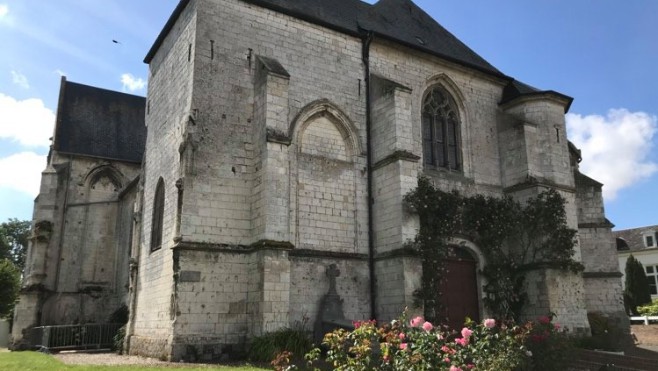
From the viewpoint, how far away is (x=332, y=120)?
45.4 feet

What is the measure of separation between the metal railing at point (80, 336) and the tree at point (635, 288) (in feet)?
96.8

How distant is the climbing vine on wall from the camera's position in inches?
544

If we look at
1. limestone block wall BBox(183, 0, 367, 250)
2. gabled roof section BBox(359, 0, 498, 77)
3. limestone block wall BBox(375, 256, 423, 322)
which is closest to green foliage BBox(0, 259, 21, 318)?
limestone block wall BBox(183, 0, 367, 250)

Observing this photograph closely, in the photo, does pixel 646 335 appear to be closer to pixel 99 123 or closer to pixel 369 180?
pixel 369 180

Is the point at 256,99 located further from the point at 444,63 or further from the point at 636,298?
the point at 636,298

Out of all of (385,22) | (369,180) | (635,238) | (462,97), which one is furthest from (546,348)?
(635,238)

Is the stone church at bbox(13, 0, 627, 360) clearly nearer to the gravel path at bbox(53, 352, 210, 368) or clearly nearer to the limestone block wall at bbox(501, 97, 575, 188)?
the limestone block wall at bbox(501, 97, 575, 188)

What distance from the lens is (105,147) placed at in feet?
80.7

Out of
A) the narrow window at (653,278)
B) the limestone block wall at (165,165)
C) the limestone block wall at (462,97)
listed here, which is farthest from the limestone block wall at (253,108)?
the narrow window at (653,278)

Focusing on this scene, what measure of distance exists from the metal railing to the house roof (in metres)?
37.3

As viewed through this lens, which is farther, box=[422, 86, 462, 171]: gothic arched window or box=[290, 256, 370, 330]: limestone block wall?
box=[422, 86, 462, 171]: gothic arched window

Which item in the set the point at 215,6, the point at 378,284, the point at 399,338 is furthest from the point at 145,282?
the point at 399,338

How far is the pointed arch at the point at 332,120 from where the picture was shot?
13219mm

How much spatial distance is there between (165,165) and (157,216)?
4.60 feet
